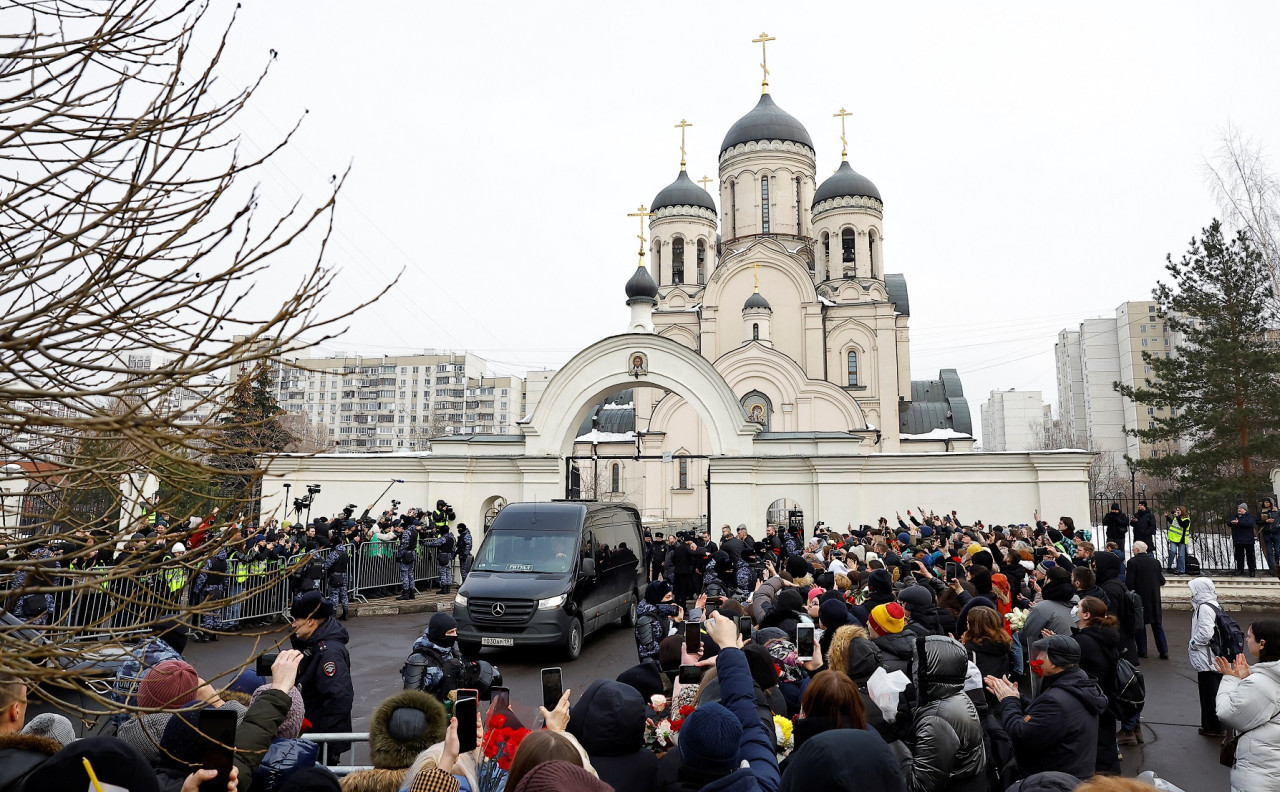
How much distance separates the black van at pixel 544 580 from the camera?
10.8m

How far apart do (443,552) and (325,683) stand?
11773 mm

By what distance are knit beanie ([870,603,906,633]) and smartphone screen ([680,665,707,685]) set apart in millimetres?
1434

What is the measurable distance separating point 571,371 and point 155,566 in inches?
750

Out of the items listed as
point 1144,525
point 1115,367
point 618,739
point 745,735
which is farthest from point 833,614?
point 1115,367

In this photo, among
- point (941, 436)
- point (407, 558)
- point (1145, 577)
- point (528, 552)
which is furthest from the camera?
point (941, 436)

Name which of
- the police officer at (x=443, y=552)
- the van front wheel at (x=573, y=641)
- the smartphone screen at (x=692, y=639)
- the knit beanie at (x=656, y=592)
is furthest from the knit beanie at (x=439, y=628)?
the police officer at (x=443, y=552)

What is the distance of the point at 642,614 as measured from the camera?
7441 millimetres

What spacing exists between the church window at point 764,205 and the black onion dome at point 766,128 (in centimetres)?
238

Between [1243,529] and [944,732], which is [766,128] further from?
[944,732]

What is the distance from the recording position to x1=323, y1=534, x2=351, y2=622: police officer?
13297 millimetres

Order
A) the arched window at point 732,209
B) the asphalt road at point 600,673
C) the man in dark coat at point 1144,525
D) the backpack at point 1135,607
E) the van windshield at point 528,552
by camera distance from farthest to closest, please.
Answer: the arched window at point 732,209, the man in dark coat at point 1144,525, the van windshield at point 528,552, the backpack at point 1135,607, the asphalt road at point 600,673

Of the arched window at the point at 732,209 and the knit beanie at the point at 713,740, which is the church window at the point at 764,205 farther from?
the knit beanie at the point at 713,740

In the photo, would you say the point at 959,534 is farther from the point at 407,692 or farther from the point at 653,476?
the point at 653,476

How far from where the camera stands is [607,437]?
141 ft
